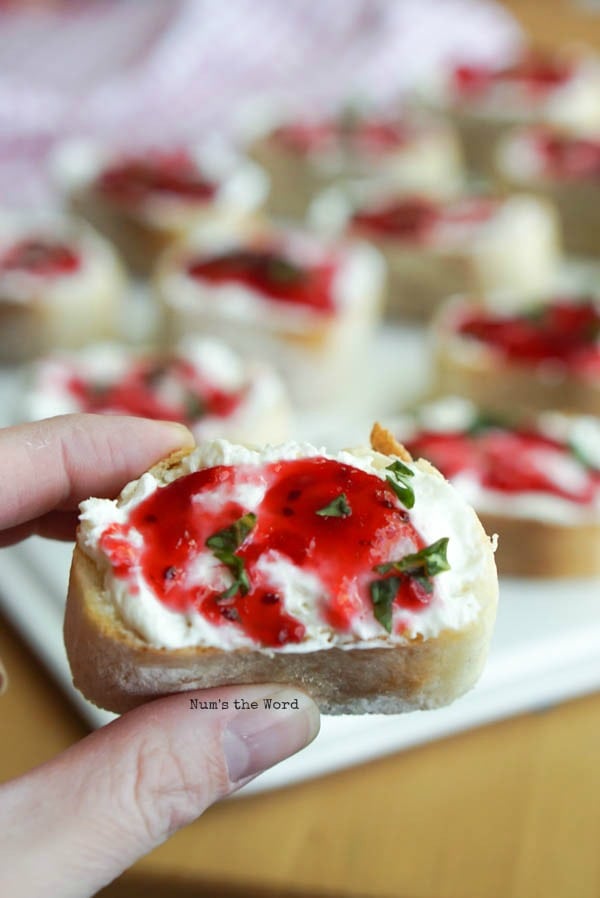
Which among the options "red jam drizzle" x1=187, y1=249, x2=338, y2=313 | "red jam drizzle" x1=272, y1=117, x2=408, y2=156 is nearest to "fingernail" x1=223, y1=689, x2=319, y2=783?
"red jam drizzle" x1=187, y1=249, x2=338, y2=313

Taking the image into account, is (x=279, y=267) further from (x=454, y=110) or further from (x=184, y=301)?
(x=454, y=110)

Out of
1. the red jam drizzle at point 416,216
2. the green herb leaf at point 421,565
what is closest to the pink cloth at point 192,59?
the red jam drizzle at point 416,216

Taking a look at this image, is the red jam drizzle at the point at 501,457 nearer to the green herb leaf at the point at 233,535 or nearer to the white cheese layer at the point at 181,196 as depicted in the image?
the green herb leaf at the point at 233,535

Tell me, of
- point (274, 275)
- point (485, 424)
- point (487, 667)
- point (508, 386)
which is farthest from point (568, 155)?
point (487, 667)

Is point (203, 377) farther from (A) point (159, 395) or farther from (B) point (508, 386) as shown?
(B) point (508, 386)

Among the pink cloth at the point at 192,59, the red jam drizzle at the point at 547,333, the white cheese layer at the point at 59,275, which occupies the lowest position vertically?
the red jam drizzle at the point at 547,333
